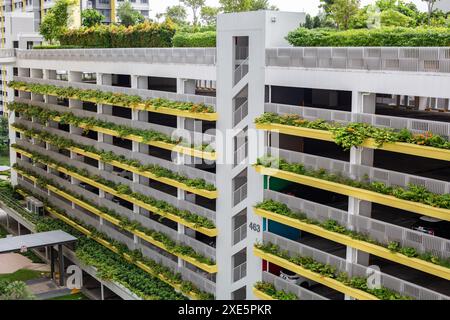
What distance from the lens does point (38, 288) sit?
184 feet

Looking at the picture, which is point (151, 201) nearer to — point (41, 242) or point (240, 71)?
point (41, 242)

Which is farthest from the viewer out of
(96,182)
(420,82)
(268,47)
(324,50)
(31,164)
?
(31,164)

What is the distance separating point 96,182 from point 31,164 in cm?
2028

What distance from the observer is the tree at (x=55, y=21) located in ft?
243

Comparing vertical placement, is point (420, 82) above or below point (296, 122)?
above

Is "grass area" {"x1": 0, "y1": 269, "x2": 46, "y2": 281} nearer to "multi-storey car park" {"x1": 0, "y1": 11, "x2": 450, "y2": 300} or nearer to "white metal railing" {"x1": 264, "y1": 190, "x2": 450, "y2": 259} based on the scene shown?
"multi-storey car park" {"x1": 0, "y1": 11, "x2": 450, "y2": 300}

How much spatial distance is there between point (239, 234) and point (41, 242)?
21.2 metres

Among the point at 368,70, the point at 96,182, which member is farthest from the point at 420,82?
the point at 96,182

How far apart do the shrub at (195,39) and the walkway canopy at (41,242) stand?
19.6 m

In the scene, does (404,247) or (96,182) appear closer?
(404,247)

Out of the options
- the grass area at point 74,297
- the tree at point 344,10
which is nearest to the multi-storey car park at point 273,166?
the grass area at point 74,297

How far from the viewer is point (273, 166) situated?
3656cm

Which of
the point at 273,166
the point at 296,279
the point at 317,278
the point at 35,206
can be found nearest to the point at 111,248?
the point at 35,206

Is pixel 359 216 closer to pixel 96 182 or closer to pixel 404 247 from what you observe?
pixel 404 247
